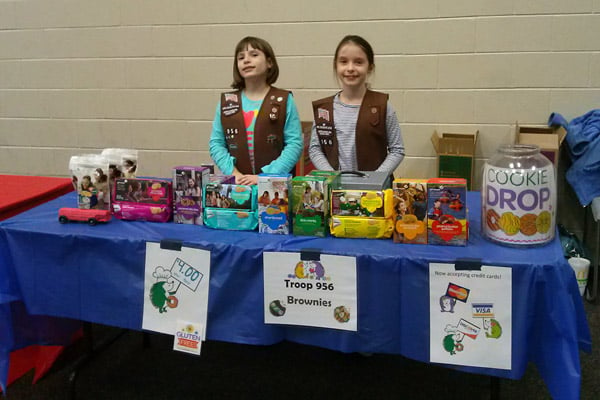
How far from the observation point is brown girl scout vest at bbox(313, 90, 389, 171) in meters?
2.68

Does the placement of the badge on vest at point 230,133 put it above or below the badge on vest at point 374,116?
below

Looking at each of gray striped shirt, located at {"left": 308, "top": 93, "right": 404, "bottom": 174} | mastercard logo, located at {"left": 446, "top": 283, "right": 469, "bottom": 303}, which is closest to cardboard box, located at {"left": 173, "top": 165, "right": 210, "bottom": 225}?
gray striped shirt, located at {"left": 308, "top": 93, "right": 404, "bottom": 174}

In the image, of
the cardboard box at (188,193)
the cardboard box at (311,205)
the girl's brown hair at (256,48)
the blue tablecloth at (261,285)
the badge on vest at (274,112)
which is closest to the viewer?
the blue tablecloth at (261,285)

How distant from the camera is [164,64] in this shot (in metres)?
4.09

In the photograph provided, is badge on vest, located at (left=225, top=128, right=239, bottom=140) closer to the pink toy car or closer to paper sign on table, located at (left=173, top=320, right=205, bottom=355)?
the pink toy car

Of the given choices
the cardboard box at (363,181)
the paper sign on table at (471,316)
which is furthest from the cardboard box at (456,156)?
the paper sign on table at (471,316)

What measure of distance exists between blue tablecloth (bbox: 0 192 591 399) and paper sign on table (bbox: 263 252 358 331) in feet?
0.10

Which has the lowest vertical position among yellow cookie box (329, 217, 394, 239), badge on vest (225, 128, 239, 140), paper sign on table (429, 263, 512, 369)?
paper sign on table (429, 263, 512, 369)

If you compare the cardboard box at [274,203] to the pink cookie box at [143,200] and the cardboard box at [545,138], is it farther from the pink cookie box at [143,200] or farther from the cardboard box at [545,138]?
the cardboard box at [545,138]

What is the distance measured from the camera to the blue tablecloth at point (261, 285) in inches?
65.0

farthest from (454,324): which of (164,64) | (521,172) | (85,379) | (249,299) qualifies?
(164,64)

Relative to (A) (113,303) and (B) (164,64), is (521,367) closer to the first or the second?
(A) (113,303)

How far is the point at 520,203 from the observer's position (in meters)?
1.70

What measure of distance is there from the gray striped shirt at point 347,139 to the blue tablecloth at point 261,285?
24.7 inches
